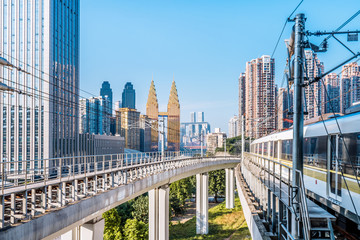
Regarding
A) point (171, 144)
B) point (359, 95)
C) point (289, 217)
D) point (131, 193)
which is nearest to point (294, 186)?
point (289, 217)

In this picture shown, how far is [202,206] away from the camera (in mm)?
32531

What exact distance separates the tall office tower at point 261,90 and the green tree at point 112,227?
78.7ft

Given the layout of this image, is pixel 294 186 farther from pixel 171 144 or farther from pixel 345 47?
pixel 171 144

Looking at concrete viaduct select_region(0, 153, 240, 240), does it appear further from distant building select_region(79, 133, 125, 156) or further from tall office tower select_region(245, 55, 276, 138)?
distant building select_region(79, 133, 125, 156)

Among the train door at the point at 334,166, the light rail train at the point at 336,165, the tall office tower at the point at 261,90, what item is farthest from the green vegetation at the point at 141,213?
the train door at the point at 334,166

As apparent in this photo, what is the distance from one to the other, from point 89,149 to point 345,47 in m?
58.0

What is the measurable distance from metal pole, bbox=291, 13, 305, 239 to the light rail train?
0.63m

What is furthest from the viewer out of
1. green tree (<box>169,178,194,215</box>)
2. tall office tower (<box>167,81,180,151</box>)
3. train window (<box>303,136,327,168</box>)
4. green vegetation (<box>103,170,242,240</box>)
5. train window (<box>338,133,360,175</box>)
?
tall office tower (<box>167,81,180,151</box>)

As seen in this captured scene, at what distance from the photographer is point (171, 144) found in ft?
392

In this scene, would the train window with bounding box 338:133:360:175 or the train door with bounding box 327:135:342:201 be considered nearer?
the train window with bounding box 338:133:360:175

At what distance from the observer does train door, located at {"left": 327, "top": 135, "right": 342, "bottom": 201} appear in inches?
316

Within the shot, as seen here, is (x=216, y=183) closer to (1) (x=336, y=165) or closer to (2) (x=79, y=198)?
(2) (x=79, y=198)

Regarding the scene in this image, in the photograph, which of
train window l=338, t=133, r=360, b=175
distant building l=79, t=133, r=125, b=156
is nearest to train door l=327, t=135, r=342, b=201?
train window l=338, t=133, r=360, b=175

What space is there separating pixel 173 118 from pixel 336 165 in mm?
118794
